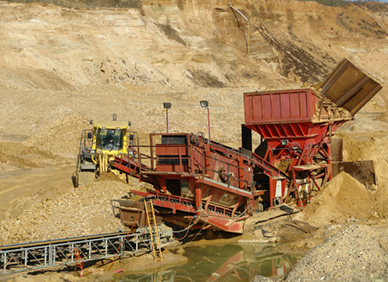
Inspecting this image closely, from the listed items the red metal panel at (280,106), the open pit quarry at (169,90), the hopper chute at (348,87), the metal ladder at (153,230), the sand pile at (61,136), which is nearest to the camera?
the metal ladder at (153,230)

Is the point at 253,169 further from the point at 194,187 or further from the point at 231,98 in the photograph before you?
the point at 231,98

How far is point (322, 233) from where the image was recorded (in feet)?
55.0

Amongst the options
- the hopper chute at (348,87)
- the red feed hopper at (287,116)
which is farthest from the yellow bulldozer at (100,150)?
the hopper chute at (348,87)

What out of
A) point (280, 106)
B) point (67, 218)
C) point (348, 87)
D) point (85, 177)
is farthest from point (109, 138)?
point (348, 87)

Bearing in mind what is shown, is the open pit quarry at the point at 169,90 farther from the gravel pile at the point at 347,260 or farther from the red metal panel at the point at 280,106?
the red metal panel at the point at 280,106

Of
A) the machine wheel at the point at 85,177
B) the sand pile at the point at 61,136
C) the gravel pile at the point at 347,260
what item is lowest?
the gravel pile at the point at 347,260

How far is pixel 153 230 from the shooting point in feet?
53.1

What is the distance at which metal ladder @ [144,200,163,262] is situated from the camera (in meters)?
15.6

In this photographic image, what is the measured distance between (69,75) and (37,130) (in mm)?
16421

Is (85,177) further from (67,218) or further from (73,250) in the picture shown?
(73,250)

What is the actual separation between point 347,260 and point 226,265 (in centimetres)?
468

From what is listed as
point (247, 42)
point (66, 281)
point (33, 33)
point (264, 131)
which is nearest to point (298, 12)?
point (247, 42)

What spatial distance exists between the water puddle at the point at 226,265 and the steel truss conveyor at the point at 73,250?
3.42ft

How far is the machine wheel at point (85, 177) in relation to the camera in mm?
21844
